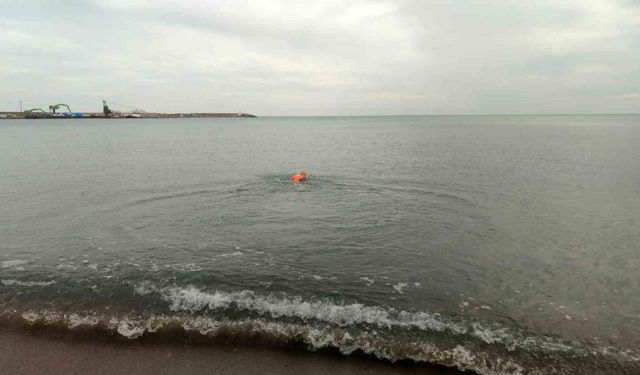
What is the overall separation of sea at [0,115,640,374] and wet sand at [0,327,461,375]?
0.39 metres

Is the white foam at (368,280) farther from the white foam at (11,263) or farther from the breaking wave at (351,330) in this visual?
the white foam at (11,263)

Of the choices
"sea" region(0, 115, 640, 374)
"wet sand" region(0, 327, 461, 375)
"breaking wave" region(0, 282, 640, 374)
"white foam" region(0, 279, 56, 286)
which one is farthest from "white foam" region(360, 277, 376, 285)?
"white foam" region(0, 279, 56, 286)

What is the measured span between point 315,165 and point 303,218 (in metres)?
24.2

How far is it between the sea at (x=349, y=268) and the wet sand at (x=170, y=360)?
39 centimetres

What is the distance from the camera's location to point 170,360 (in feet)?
30.7

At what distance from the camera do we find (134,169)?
1550 inches

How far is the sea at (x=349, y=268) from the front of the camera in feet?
33.8

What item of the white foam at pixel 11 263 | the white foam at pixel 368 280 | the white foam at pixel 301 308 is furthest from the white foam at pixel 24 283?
the white foam at pixel 368 280

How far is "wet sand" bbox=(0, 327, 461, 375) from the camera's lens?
9.01 metres

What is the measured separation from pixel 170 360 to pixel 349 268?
692 centimetres

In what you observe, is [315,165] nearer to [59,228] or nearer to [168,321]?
[59,228]

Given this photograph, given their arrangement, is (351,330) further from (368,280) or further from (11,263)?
(11,263)

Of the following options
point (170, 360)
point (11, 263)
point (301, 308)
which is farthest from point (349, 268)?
point (11, 263)

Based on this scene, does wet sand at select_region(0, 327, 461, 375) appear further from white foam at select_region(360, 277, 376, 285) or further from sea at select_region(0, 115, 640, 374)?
white foam at select_region(360, 277, 376, 285)
